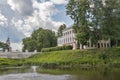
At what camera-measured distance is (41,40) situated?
473ft

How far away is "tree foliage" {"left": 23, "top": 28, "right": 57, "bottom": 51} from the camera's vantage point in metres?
144

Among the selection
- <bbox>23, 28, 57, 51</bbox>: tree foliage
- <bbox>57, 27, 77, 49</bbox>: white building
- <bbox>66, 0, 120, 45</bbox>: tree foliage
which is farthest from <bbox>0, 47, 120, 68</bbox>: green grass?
<bbox>23, 28, 57, 51</bbox>: tree foliage

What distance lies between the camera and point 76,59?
81.2 m

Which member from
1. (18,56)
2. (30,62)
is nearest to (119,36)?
(30,62)

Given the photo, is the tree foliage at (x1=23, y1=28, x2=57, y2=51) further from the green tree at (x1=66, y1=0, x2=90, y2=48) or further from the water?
the water

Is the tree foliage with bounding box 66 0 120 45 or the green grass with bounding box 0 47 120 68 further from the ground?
the tree foliage with bounding box 66 0 120 45

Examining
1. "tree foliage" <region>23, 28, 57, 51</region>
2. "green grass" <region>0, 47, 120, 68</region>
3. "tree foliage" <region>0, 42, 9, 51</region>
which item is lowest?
"green grass" <region>0, 47, 120, 68</region>

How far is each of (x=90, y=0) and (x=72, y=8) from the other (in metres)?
6.01

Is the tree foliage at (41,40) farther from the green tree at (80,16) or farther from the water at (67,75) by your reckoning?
the water at (67,75)

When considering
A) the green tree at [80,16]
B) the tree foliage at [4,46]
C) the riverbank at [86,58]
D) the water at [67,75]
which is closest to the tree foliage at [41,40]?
the tree foliage at [4,46]

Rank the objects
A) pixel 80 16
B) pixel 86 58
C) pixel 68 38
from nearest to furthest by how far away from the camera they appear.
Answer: pixel 86 58 < pixel 80 16 < pixel 68 38

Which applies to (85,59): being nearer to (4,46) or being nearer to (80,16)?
(80,16)

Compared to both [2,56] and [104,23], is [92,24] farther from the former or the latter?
[2,56]

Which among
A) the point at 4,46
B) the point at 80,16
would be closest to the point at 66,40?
the point at 4,46
